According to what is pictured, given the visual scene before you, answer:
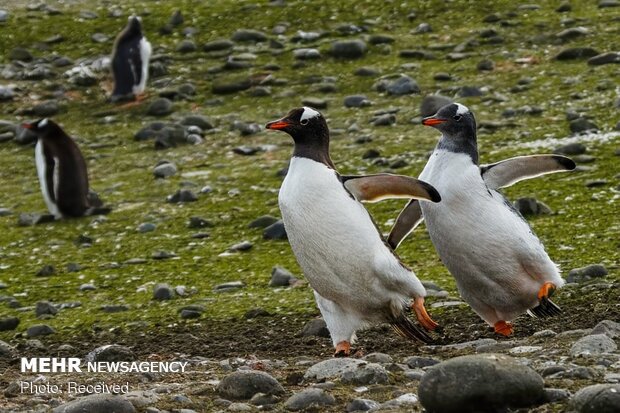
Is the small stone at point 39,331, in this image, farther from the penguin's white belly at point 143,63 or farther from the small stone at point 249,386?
the penguin's white belly at point 143,63

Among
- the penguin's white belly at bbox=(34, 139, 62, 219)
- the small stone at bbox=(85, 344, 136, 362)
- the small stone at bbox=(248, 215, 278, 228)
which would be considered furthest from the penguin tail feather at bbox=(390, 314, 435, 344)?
the penguin's white belly at bbox=(34, 139, 62, 219)

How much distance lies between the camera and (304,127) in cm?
633

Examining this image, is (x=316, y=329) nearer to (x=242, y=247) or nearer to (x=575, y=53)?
(x=242, y=247)

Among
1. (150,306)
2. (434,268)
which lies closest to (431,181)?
(434,268)

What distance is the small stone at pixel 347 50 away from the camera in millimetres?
14250

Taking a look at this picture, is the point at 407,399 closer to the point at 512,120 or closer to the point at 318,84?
the point at 512,120

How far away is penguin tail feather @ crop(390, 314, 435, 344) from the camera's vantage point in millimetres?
6102

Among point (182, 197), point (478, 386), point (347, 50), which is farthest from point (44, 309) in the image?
point (347, 50)

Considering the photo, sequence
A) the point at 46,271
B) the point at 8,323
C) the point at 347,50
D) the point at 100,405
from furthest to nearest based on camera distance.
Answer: the point at 347,50 → the point at 46,271 → the point at 8,323 → the point at 100,405

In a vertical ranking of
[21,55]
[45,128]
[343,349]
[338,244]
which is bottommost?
[21,55]

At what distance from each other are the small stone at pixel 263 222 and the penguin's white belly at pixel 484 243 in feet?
9.86

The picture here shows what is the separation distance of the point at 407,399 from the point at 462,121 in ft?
8.01

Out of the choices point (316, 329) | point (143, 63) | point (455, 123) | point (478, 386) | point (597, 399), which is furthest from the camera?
point (143, 63)

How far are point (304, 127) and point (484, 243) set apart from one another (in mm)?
992
